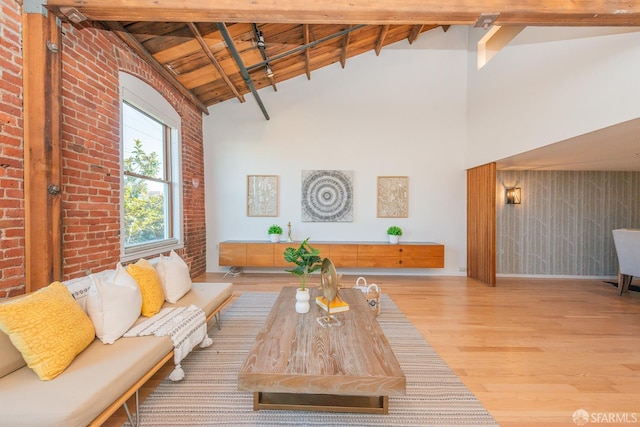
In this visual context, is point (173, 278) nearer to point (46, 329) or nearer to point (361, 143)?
point (46, 329)

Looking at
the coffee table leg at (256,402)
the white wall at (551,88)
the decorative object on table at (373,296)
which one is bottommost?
the coffee table leg at (256,402)

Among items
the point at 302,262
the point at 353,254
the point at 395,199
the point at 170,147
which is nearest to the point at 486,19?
the point at 302,262

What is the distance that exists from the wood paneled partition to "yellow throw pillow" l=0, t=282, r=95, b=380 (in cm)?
540

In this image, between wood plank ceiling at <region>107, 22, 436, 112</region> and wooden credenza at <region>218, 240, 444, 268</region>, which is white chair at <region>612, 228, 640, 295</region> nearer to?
wooden credenza at <region>218, 240, 444, 268</region>

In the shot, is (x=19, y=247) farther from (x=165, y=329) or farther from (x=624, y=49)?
(x=624, y=49)

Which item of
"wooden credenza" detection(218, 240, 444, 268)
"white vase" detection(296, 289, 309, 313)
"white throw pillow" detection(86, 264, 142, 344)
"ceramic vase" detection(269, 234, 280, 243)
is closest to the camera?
"white throw pillow" detection(86, 264, 142, 344)

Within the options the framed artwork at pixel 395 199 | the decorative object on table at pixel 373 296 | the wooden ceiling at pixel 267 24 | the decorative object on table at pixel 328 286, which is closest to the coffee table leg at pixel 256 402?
the decorative object on table at pixel 328 286

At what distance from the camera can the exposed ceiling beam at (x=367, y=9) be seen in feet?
7.43

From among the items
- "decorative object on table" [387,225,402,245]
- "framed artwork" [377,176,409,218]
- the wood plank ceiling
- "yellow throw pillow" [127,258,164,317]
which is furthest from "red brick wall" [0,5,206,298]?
"framed artwork" [377,176,409,218]

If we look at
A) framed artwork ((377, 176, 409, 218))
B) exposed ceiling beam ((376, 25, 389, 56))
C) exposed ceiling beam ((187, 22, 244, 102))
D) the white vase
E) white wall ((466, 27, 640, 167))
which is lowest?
the white vase

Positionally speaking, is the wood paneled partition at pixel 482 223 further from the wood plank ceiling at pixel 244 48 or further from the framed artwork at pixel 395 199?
the wood plank ceiling at pixel 244 48

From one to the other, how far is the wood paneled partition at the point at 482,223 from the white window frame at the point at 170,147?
5.29 m

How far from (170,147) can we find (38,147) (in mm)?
2379

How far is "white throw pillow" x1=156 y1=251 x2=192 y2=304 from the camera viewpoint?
268 cm
